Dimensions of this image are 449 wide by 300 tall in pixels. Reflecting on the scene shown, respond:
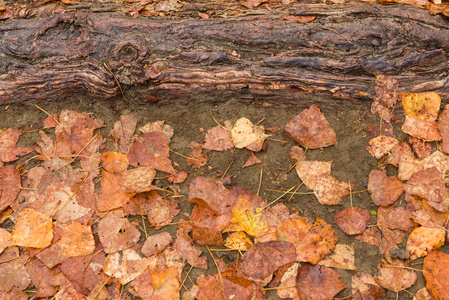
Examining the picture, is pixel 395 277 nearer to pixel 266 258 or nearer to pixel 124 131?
pixel 266 258

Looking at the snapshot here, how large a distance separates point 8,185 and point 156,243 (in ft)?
3.85

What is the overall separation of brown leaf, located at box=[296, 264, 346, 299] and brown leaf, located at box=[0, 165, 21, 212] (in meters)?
2.00

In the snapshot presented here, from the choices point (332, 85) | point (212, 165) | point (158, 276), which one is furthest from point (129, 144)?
point (332, 85)

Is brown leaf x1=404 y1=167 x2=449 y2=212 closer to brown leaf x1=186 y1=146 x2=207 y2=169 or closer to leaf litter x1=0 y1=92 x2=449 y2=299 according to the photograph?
leaf litter x1=0 y1=92 x2=449 y2=299

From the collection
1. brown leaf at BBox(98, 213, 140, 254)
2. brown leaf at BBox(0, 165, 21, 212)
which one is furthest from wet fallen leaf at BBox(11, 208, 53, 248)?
brown leaf at BBox(98, 213, 140, 254)

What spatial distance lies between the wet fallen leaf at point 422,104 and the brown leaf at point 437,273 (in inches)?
34.7

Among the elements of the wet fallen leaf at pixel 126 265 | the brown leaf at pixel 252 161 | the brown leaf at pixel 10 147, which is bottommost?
the wet fallen leaf at pixel 126 265

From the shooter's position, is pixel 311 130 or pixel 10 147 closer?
pixel 311 130

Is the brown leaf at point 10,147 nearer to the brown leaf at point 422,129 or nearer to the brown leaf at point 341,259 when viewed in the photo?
the brown leaf at point 341,259

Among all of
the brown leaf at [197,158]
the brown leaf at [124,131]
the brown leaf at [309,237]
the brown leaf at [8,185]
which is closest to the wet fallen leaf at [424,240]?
the brown leaf at [309,237]

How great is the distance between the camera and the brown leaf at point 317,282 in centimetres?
175

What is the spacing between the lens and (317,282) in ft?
5.83

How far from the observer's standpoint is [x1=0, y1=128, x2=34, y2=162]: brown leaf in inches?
88.2

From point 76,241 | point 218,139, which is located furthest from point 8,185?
point 218,139
